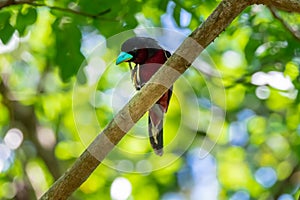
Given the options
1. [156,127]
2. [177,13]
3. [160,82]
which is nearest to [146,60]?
[156,127]

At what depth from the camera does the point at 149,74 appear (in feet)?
9.61

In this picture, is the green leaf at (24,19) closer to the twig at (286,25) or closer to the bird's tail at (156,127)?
the bird's tail at (156,127)

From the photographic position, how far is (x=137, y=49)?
2.92 m

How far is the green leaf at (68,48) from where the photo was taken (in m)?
3.51

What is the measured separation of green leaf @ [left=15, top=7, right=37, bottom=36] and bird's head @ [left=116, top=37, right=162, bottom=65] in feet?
1.89

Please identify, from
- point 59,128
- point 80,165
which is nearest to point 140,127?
point 80,165

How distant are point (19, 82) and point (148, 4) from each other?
2474 millimetres

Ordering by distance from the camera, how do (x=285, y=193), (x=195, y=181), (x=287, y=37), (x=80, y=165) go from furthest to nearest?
(x=195, y=181) → (x=285, y=193) → (x=287, y=37) → (x=80, y=165)

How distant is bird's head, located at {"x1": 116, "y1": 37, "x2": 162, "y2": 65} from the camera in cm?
290

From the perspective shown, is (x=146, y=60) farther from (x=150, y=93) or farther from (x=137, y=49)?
(x=150, y=93)

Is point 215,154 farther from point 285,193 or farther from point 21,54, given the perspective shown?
point 21,54

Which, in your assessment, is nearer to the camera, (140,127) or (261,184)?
(140,127)

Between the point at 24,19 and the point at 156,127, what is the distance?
0.81m

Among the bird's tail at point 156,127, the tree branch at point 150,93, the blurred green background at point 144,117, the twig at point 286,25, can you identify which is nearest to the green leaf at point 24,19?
the blurred green background at point 144,117
